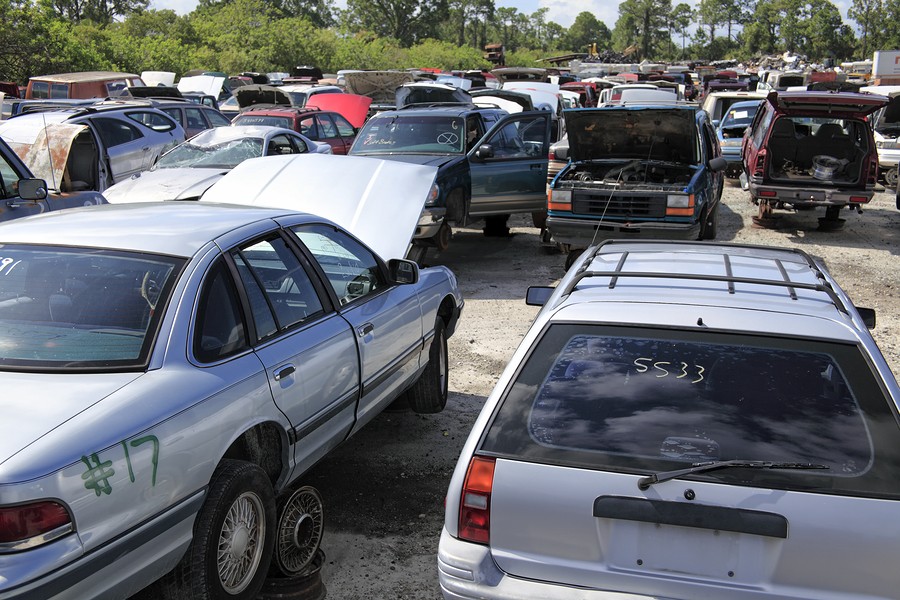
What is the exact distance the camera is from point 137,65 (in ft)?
122

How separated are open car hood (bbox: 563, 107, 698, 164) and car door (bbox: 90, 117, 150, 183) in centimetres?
668

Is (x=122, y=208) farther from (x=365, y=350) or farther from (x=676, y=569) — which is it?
(x=676, y=569)

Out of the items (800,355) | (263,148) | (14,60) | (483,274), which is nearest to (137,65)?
(14,60)

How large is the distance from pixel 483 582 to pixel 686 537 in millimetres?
666

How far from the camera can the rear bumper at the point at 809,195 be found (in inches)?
521

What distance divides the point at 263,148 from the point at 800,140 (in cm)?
849

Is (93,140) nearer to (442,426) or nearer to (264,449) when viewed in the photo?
(442,426)

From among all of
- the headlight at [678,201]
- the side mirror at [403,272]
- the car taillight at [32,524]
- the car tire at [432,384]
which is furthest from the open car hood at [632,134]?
the car taillight at [32,524]

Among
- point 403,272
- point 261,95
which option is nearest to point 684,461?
point 403,272

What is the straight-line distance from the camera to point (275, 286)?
174 inches

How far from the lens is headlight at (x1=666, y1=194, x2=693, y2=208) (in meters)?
10.3

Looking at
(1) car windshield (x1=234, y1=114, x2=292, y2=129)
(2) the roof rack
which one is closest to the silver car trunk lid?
(2) the roof rack

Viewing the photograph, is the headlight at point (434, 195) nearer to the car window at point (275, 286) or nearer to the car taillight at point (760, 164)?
the car taillight at point (760, 164)

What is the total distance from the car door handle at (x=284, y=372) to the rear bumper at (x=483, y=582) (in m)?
1.23
